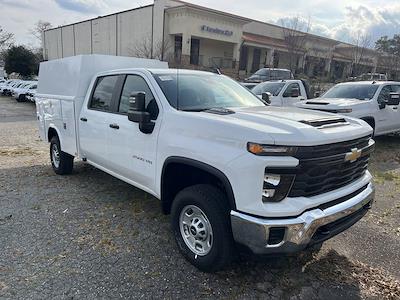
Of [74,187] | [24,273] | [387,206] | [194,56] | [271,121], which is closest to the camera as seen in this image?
[271,121]

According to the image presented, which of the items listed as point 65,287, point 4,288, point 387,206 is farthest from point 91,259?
point 387,206

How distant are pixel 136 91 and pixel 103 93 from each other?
0.90 m

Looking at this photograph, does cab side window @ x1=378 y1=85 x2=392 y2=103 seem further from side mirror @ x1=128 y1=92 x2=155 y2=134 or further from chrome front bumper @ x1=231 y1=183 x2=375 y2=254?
side mirror @ x1=128 y1=92 x2=155 y2=134

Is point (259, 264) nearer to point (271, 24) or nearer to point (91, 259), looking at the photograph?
point (91, 259)

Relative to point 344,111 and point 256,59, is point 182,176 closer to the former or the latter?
point 344,111

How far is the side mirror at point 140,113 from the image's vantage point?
3641 mm

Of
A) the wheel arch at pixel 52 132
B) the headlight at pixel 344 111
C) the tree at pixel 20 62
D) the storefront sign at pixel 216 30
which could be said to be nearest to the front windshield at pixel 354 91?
the headlight at pixel 344 111

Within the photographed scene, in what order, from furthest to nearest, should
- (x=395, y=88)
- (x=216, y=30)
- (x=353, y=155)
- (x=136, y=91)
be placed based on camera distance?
1. (x=216, y=30)
2. (x=395, y=88)
3. (x=136, y=91)
4. (x=353, y=155)

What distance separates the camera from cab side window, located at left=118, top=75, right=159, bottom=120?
12.6ft

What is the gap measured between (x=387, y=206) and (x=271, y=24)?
3992 centimetres

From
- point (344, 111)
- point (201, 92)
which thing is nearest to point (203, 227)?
point (201, 92)

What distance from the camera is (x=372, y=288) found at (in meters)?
3.18

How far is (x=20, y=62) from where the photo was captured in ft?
137

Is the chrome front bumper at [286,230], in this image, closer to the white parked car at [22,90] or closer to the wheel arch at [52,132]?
the wheel arch at [52,132]
